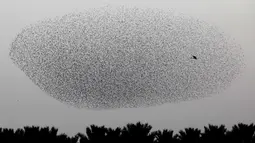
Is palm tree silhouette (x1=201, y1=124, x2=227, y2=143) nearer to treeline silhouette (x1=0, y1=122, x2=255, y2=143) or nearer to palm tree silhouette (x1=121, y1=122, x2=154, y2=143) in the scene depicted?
treeline silhouette (x1=0, y1=122, x2=255, y2=143)

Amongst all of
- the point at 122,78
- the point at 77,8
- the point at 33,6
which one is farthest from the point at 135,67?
the point at 33,6

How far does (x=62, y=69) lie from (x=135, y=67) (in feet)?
2.19

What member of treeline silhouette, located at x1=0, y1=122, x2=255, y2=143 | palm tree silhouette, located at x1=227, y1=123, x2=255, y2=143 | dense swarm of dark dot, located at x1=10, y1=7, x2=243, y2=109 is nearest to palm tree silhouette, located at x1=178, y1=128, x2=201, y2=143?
treeline silhouette, located at x1=0, y1=122, x2=255, y2=143

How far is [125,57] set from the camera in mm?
3480

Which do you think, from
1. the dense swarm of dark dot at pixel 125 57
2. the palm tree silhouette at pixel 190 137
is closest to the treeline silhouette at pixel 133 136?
the palm tree silhouette at pixel 190 137

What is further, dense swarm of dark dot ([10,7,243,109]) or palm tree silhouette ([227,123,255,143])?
dense swarm of dark dot ([10,7,243,109])

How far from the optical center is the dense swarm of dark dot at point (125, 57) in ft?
11.1

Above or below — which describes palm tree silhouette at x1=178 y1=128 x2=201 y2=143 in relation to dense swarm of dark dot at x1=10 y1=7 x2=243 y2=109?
below

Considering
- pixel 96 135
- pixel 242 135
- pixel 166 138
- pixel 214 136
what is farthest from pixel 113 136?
pixel 242 135

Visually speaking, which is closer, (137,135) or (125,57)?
(137,135)

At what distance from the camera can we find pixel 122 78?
11.4 ft

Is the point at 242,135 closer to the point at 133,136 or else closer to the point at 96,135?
the point at 133,136

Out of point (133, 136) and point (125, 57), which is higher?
point (125, 57)

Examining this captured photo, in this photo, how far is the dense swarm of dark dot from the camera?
3.39 m
